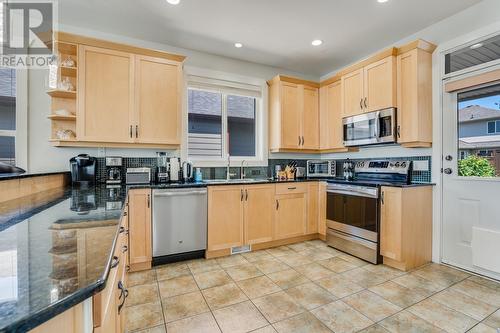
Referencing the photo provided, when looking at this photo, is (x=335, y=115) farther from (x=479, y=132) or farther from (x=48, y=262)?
(x=48, y=262)

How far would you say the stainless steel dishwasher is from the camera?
9.05 ft

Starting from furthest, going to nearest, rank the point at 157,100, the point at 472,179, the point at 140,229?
1. the point at 157,100
2. the point at 140,229
3. the point at 472,179

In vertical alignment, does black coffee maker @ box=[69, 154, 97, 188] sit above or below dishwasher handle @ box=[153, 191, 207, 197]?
above

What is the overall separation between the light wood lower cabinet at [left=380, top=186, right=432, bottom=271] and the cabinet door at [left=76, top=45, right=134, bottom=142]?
3.07 metres

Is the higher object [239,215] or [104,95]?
[104,95]

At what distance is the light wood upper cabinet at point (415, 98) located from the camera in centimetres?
278

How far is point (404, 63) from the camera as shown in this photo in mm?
2896

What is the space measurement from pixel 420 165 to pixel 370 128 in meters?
0.73

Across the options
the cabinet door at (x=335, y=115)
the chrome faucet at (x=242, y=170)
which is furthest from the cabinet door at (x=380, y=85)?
the chrome faucet at (x=242, y=170)

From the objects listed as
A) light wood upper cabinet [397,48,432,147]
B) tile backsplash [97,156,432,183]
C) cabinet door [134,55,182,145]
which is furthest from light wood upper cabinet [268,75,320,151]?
cabinet door [134,55,182,145]

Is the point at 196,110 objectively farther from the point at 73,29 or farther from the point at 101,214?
the point at 101,214

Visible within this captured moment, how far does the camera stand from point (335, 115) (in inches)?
153

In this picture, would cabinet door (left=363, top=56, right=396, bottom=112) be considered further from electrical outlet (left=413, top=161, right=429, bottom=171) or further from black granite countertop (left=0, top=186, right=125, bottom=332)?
black granite countertop (left=0, top=186, right=125, bottom=332)

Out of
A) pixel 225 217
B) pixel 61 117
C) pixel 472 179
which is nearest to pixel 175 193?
pixel 225 217
